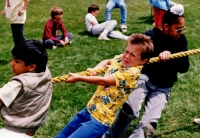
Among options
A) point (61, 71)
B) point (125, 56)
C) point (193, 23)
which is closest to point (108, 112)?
point (125, 56)

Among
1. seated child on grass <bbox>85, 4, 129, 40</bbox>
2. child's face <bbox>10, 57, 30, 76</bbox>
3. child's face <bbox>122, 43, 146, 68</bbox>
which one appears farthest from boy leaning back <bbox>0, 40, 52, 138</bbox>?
seated child on grass <bbox>85, 4, 129, 40</bbox>

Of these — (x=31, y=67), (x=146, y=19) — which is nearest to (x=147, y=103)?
(x=31, y=67)

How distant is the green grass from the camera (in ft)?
15.6

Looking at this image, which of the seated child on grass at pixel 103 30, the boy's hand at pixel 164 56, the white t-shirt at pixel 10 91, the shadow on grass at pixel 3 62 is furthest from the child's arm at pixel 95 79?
the seated child on grass at pixel 103 30

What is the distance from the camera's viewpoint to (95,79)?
10.8 feet

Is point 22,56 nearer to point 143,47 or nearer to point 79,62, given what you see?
point 143,47

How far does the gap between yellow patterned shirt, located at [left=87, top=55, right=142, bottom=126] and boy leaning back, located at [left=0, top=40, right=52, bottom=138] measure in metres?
0.61

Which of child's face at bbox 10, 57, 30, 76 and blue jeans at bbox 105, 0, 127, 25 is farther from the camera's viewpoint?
blue jeans at bbox 105, 0, 127, 25

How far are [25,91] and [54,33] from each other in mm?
5788

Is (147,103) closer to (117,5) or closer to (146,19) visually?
(117,5)

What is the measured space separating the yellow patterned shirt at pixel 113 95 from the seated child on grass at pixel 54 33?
15.4 feet

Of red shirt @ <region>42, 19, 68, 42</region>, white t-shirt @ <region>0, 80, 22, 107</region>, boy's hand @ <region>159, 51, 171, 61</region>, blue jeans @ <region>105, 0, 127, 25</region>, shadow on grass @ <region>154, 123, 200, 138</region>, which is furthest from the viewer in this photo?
blue jeans @ <region>105, 0, 127, 25</region>

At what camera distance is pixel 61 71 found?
661 cm

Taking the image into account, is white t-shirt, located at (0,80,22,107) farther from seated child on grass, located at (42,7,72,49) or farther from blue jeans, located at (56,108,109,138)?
seated child on grass, located at (42,7,72,49)
